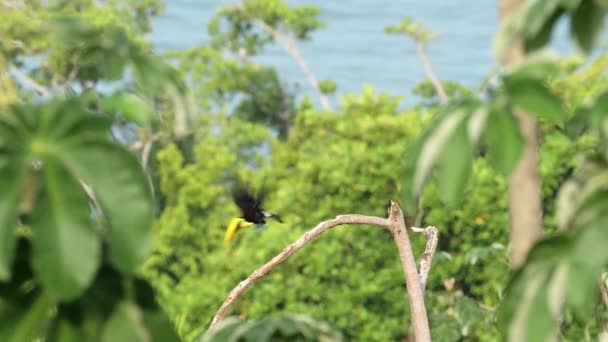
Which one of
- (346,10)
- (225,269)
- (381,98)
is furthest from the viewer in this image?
(346,10)

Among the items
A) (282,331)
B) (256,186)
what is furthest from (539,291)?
(256,186)

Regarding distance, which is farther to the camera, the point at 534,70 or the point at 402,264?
the point at 402,264

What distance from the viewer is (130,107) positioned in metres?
1.26

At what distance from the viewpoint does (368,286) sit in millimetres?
11000

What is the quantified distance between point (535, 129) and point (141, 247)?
424 mm

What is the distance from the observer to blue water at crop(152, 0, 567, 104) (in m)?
70.9

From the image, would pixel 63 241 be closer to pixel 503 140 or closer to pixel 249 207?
pixel 503 140

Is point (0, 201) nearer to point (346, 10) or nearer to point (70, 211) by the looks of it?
point (70, 211)

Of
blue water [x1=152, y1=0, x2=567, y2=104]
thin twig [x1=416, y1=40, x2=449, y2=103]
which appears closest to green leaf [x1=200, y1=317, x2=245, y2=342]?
thin twig [x1=416, y1=40, x2=449, y2=103]

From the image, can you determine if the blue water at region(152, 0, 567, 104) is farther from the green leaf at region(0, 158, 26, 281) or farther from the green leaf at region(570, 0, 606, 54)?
the green leaf at region(0, 158, 26, 281)

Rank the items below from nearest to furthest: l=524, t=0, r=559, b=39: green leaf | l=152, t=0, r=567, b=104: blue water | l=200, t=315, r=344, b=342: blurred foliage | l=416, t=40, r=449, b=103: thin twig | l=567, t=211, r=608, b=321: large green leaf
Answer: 1. l=567, t=211, r=608, b=321: large green leaf
2. l=524, t=0, r=559, b=39: green leaf
3. l=200, t=315, r=344, b=342: blurred foliage
4. l=416, t=40, r=449, b=103: thin twig
5. l=152, t=0, r=567, b=104: blue water

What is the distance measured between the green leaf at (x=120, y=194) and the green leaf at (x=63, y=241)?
2 centimetres

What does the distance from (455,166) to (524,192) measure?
83mm

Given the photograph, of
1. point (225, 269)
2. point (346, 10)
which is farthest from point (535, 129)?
point (346, 10)
